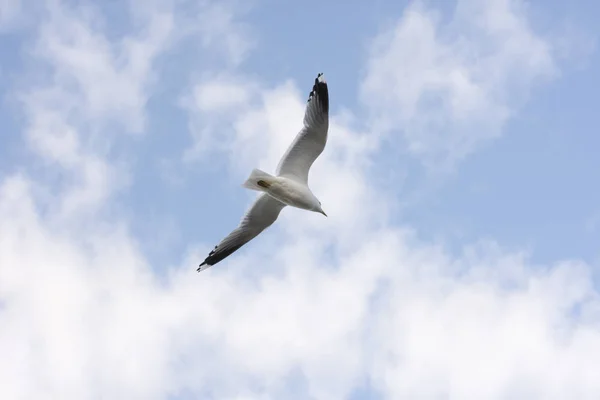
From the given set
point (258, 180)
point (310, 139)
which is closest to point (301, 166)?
point (310, 139)

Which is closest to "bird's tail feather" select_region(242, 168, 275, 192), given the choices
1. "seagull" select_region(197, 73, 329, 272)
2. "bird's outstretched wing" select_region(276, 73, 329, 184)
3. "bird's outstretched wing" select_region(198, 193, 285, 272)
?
"seagull" select_region(197, 73, 329, 272)

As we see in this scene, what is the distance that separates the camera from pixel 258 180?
38.7 ft

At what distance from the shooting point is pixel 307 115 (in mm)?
12180

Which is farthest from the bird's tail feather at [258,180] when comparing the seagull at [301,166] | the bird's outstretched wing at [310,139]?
the bird's outstretched wing at [310,139]

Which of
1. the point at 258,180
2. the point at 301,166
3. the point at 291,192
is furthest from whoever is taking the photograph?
the point at 301,166

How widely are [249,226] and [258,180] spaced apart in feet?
5.42

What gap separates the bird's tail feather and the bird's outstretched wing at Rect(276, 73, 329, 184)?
56 centimetres

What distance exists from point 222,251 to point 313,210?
1.83 meters

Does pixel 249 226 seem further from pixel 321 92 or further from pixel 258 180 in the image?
pixel 321 92

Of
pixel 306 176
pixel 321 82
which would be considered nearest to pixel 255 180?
pixel 306 176

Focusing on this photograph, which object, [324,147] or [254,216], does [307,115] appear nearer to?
[324,147]

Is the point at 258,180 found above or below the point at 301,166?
below

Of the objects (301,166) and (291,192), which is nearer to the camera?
(291,192)

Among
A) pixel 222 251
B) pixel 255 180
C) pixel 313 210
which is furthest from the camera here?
pixel 222 251
